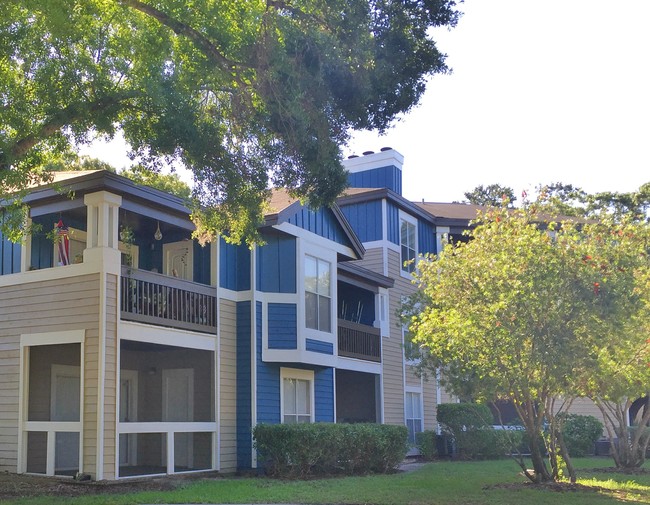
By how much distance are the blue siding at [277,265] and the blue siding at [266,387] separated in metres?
0.63

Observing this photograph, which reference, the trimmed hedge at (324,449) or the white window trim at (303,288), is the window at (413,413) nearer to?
the white window trim at (303,288)

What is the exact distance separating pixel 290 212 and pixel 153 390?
17.8ft

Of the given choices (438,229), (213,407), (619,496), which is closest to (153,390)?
(213,407)

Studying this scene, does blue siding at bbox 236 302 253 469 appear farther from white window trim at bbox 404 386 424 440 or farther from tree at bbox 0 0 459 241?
white window trim at bbox 404 386 424 440

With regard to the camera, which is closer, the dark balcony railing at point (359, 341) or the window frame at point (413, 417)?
the dark balcony railing at point (359, 341)

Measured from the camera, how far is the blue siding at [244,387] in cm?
1897

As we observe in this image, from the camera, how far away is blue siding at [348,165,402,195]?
30297mm

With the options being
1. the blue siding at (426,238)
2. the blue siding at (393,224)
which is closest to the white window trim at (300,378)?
the blue siding at (393,224)

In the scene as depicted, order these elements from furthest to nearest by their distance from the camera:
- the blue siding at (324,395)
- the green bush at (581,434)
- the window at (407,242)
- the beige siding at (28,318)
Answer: the window at (407,242)
the green bush at (581,434)
the blue siding at (324,395)
the beige siding at (28,318)

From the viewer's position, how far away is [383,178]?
30.5 m

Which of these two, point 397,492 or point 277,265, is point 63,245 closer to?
point 277,265

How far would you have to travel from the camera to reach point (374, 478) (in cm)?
1773

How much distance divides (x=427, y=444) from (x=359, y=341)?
13.7 ft

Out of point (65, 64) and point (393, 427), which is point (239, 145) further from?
point (393, 427)
